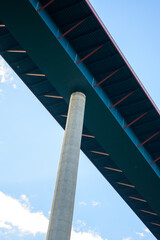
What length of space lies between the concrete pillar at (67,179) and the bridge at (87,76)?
938 millimetres

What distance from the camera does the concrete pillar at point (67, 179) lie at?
2075 cm

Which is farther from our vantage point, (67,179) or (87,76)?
(87,76)

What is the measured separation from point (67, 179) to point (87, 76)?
29.7 ft

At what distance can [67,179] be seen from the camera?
22.6 m

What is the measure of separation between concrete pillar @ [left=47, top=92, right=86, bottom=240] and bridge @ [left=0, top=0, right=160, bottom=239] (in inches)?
36.9

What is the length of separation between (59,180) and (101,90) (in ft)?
31.9

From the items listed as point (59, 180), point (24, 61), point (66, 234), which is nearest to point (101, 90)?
point (24, 61)

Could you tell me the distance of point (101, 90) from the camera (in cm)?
2898

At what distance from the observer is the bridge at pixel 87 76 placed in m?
24.1

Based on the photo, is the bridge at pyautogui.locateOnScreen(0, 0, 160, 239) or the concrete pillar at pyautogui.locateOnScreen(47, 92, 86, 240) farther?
the bridge at pyautogui.locateOnScreen(0, 0, 160, 239)

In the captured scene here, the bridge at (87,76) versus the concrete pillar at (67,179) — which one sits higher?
the bridge at (87,76)

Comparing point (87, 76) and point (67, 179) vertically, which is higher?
point (87, 76)

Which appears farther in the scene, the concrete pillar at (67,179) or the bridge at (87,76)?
the bridge at (87,76)

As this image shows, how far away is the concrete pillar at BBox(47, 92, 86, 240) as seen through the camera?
20750mm
